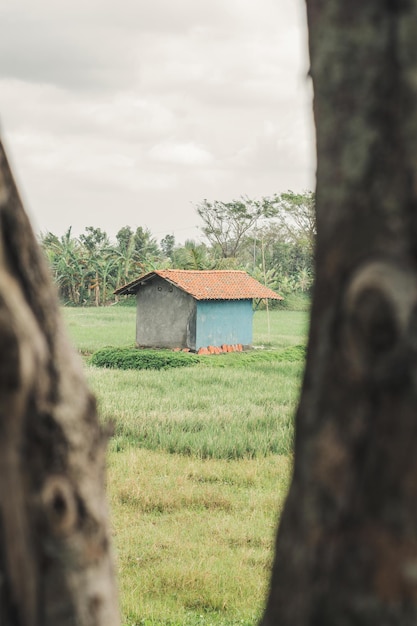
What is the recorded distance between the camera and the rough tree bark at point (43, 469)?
1.48m

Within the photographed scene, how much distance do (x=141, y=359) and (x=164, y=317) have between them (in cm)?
337

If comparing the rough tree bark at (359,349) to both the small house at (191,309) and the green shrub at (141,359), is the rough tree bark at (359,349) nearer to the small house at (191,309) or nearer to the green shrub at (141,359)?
the green shrub at (141,359)

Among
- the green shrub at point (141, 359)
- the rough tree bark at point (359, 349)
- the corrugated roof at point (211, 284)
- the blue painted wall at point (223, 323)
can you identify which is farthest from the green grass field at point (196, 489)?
the corrugated roof at point (211, 284)

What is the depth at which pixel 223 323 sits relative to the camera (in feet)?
89.0

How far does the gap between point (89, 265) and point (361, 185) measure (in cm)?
4694

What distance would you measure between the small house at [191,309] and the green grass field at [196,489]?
22.8 feet

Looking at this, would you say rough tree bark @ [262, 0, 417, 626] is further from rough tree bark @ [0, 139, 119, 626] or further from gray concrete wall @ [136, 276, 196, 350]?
gray concrete wall @ [136, 276, 196, 350]

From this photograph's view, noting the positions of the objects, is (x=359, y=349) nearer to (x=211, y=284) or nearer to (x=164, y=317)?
(x=164, y=317)

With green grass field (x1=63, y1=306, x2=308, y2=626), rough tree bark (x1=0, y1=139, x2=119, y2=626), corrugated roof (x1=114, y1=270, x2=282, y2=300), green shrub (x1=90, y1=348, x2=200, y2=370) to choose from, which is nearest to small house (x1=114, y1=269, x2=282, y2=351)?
corrugated roof (x1=114, y1=270, x2=282, y2=300)

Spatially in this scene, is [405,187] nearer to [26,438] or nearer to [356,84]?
[356,84]

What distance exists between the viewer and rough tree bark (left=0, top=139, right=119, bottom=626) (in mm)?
1476

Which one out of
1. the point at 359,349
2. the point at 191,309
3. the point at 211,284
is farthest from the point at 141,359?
the point at 359,349

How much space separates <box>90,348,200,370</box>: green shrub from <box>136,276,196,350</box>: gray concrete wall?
2003 mm

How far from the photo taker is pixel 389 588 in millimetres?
1196
